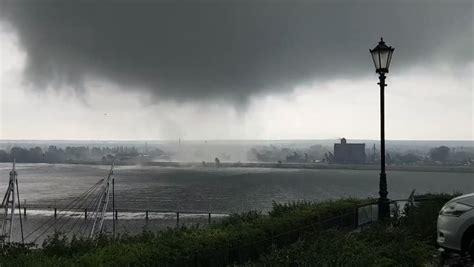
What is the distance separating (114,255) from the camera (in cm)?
813

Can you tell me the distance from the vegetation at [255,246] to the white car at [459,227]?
494mm

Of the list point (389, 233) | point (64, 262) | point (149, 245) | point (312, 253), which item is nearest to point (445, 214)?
point (389, 233)

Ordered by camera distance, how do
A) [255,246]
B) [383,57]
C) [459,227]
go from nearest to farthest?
[459,227]
[255,246]
[383,57]

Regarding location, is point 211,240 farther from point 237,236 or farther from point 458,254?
point 458,254

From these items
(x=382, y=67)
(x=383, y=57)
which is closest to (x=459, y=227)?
(x=382, y=67)

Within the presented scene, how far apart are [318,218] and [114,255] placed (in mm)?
6470

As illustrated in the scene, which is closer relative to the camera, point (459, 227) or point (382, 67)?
point (459, 227)

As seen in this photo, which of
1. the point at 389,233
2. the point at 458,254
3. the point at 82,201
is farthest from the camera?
the point at 82,201

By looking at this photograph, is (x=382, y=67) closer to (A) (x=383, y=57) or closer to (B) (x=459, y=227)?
(A) (x=383, y=57)

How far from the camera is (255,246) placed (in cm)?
964

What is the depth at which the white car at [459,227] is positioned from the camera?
803 centimetres

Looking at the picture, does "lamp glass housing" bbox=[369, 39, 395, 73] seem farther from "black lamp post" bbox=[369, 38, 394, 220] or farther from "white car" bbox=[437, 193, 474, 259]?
"white car" bbox=[437, 193, 474, 259]

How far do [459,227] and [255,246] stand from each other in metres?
4.09

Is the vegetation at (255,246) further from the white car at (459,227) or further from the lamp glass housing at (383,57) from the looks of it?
the lamp glass housing at (383,57)
